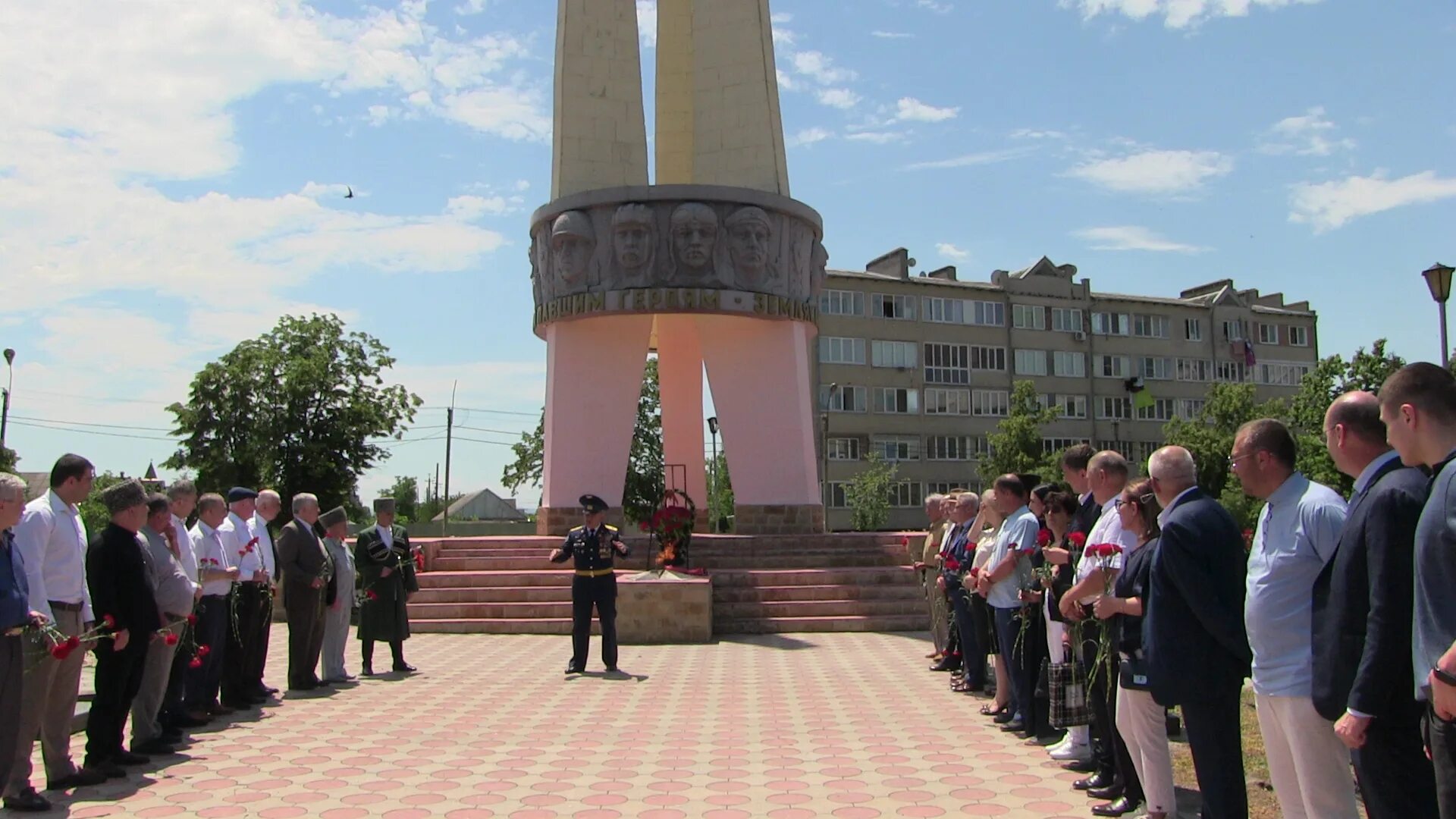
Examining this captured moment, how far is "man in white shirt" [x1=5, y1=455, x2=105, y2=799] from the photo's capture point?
558 centimetres

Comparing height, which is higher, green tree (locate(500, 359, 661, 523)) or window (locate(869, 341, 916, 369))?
window (locate(869, 341, 916, 369))

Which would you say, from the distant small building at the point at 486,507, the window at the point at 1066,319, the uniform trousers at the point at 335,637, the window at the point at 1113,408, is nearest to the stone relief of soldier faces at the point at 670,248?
the uniform trousers at the point at 335,637

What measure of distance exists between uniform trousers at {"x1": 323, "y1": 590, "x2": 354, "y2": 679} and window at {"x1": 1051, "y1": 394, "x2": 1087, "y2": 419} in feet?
139

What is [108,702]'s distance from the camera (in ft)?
20.5

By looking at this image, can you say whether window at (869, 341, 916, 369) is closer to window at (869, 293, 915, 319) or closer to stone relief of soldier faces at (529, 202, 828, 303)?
window at (869, 293, 915, 319)

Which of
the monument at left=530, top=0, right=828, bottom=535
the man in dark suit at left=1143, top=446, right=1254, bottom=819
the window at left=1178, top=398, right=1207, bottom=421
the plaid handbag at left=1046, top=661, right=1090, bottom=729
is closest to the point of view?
the man in dark suit at left=1143, top=446, right=1254, bottom=819

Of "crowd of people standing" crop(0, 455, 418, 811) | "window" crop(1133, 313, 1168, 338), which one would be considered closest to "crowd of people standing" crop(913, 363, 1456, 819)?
"crowd of people standing" crop(0, 455, 418, 811)

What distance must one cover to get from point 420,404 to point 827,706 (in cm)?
2344

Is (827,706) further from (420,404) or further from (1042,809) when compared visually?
(420,404)

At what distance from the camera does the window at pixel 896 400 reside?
46.3 m

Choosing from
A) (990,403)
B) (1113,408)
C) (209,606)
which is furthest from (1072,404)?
(209,606)

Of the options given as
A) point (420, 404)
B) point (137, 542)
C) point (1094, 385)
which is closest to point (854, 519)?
point (1094, 385)

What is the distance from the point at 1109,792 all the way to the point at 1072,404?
46.1 metres

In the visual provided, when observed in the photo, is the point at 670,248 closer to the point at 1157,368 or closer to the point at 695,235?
the point at 695,235
